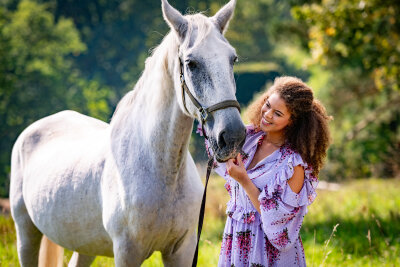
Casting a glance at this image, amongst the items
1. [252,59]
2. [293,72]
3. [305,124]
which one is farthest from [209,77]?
[252,59]

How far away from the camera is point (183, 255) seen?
2752 mm

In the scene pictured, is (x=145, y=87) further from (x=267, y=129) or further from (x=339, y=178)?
(x=339, y=178)

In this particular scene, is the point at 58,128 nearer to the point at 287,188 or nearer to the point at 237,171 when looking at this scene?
the point at 237,171

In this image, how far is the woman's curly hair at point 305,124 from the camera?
2471mm

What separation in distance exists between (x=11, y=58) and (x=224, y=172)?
17.5 metres

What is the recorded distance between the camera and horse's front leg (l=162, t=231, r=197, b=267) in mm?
2746

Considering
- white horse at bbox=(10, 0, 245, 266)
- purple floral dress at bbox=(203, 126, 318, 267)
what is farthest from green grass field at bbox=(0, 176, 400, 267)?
white horse at bbox=(10, 0, 245, 266)

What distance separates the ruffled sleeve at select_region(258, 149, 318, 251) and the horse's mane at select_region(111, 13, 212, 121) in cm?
82

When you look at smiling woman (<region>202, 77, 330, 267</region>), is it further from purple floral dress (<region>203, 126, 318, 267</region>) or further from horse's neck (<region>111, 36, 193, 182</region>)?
horse's neck (<region>111, 36, 193, 182</region>)

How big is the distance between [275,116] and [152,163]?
763 mm

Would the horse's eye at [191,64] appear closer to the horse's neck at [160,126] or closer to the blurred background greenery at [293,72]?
the horse's neck at [160,126]

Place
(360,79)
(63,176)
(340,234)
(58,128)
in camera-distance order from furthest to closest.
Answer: (360,79)
(340,234)
(58,128)
(63,176)

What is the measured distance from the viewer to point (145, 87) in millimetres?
2760

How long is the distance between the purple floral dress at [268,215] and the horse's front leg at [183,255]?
22 cm
